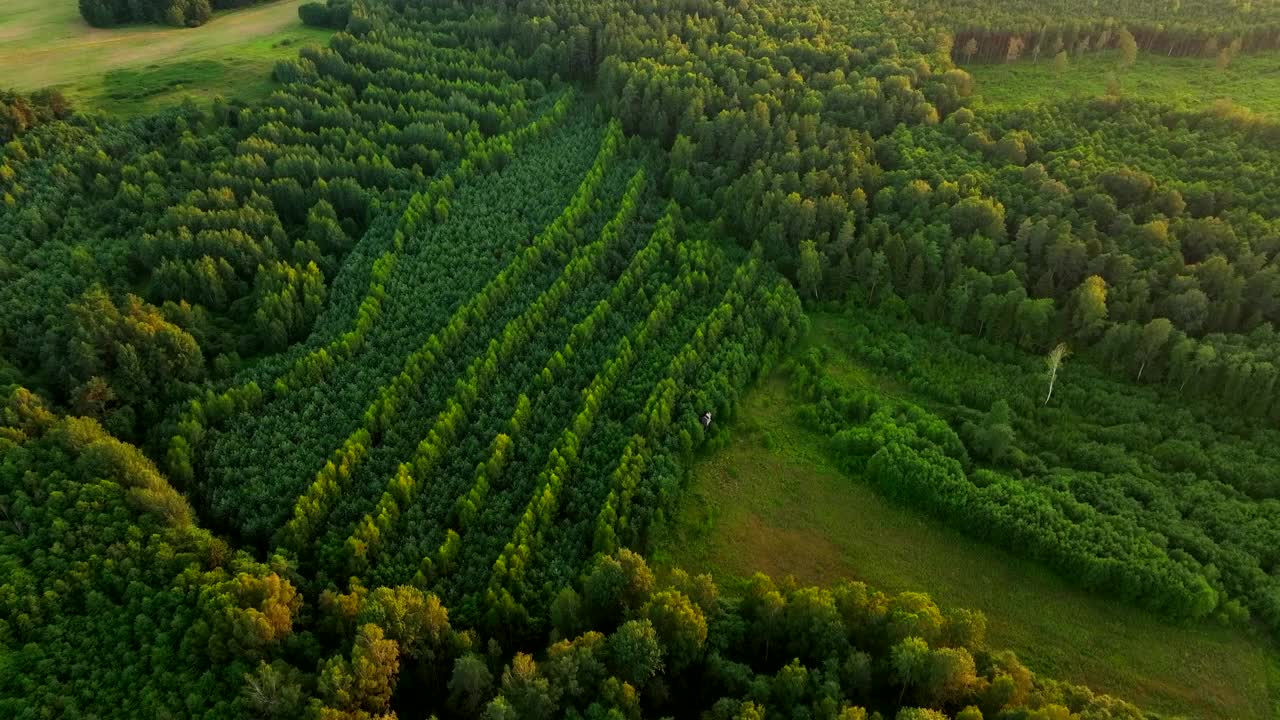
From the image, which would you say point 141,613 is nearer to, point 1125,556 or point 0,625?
point 0,625

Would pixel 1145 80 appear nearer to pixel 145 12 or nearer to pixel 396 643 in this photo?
pixel 396 643

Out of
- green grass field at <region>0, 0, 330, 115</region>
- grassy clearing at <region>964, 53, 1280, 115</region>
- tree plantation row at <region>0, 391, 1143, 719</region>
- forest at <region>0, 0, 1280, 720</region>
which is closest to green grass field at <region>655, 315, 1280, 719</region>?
forest at <region>0, 0, 1280, 720</region>

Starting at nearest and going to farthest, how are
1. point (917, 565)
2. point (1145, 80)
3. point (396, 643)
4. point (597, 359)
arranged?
point (396, 643) → point (917, 565) → point (597, 359) → point (1145, 80)

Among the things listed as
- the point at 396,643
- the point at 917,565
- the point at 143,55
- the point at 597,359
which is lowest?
the point at 917,565

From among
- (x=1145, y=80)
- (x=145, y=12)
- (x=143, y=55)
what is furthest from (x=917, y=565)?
(x=145, y=12)

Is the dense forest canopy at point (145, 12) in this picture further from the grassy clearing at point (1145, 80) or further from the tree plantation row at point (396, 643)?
the grassy clearing at point (1145, 80)

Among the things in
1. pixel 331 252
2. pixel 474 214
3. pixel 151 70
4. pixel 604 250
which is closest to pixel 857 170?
pixel 604 250
